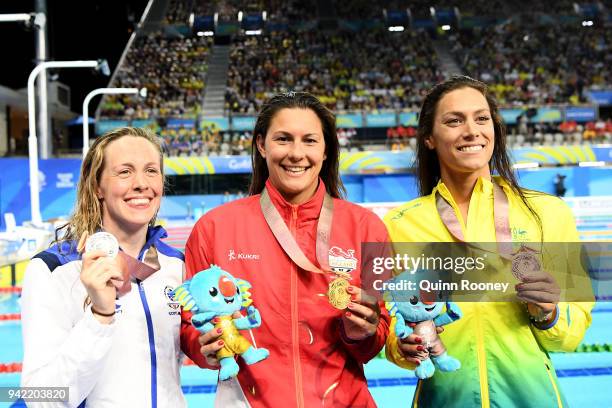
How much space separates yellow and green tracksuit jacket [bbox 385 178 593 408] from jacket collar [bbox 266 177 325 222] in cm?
43

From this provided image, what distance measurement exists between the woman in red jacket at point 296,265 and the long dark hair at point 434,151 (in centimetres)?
40

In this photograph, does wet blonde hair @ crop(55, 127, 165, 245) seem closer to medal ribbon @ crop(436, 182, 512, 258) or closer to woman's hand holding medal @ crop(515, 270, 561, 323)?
medal ribbon @ crop(436, 182, 512, 258)

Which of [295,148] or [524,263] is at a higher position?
[295,148]

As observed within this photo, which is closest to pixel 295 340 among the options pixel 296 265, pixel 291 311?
pixel 291 311

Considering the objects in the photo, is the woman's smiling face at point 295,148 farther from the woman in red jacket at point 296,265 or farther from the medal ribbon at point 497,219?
the medal ribbon at point 497,219

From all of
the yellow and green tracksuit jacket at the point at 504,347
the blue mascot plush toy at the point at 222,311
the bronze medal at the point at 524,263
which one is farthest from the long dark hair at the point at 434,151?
the blue mascot plush toy at the point at 222,311

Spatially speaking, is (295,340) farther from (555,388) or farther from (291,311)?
(555,388)

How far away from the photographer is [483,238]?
1.98 metres

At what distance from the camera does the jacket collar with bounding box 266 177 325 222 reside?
2.01 metres

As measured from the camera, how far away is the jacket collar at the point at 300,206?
2012mm

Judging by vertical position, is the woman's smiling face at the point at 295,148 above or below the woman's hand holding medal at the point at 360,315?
above

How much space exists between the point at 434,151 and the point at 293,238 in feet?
2.43

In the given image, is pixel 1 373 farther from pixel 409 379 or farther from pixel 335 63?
pixel 335 63

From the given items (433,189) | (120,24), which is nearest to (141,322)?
(433,189)
